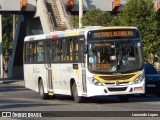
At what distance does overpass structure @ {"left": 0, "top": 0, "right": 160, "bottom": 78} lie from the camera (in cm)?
4928

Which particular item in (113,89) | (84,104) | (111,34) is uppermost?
(111,34)

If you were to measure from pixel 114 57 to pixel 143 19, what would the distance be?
20081 mm

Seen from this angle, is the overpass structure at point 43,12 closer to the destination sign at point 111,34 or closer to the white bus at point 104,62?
the white bus at point 104,62

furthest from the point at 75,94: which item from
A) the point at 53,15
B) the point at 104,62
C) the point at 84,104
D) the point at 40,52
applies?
the point at 53,15

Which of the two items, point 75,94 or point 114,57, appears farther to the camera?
point 75,94

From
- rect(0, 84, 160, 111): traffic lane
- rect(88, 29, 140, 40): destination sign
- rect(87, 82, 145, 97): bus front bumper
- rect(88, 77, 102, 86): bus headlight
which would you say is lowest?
rect(0, 84, 160, 111): traffic lane

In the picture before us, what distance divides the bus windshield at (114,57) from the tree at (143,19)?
18.4 metres

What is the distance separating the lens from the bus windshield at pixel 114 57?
2478 centimetres

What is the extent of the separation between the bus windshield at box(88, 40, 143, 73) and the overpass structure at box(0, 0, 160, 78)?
73.1 ft

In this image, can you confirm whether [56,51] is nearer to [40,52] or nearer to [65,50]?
[65,50]

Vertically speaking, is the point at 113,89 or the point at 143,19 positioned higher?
the point at 143,19

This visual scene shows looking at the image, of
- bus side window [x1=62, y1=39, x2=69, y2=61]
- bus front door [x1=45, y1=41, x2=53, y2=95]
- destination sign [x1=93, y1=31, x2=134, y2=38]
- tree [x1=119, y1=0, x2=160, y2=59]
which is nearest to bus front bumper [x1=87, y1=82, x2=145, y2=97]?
destination sign [x1=93, y1=31, x2=134, y2=38]

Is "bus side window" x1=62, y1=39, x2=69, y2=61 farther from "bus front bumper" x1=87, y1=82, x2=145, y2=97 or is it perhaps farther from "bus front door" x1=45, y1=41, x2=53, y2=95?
"bus front bumper" x1=87, y1=82, x2=145, y2=97

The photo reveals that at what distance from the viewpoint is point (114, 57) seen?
81.5ft
